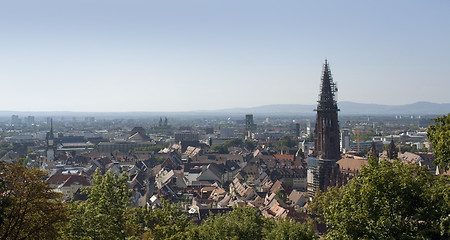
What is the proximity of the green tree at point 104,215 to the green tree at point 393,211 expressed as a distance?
9460mm

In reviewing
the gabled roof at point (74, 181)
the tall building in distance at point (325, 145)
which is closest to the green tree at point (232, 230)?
the tall building in distance at point (325, 145)

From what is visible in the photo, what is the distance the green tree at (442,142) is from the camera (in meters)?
20.4

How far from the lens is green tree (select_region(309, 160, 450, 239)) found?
18.4 meters

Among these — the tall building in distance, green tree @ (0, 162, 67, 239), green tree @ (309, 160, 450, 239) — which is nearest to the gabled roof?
the tall building in distance

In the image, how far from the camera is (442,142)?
67.1ft

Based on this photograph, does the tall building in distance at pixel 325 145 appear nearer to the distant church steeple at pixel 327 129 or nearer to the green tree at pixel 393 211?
the distant church steeple at pixel 327 129

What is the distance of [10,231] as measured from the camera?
19.0 m

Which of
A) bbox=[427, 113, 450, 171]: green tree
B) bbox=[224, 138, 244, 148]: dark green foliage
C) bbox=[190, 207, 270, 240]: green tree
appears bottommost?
bbox=[224, 138, 244, 148]: dark green foliage

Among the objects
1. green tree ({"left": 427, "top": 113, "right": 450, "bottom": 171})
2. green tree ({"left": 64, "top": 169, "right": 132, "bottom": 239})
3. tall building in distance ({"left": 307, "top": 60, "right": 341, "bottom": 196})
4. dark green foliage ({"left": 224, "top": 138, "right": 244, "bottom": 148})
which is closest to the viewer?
green tree ({"left": 427, "top": 113, "right": 450, "bottom": 171})

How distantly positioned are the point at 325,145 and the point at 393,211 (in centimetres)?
6680

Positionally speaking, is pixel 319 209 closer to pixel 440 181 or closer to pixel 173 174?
pixel 440 181

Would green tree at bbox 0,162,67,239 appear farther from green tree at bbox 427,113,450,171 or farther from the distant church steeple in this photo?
the distant church steeple

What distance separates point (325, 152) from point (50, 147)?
97.0 m

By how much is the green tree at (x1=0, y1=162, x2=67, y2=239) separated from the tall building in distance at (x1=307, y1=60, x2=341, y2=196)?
67.0 m
